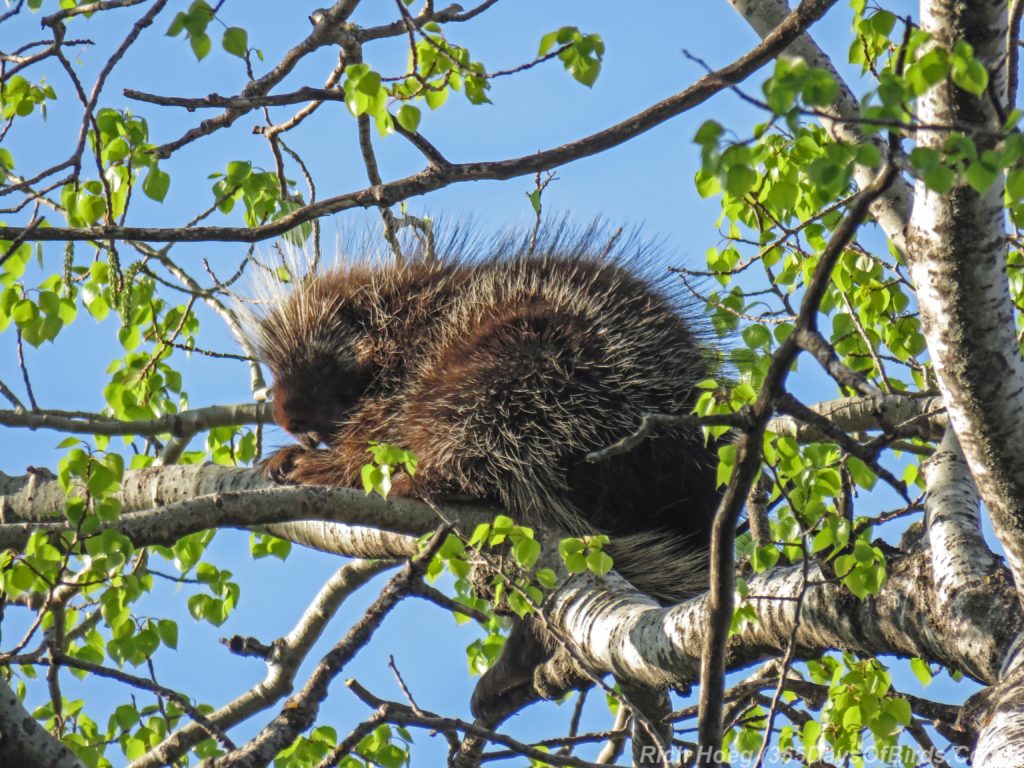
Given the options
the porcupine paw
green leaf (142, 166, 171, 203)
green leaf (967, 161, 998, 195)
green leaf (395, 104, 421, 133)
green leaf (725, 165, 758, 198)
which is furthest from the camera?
the porcupine paw

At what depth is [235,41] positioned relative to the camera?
2.36 m

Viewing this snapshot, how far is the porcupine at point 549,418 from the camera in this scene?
271cm

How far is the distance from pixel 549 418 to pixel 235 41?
1.12 m

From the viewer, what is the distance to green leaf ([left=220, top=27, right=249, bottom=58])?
2.35 meters

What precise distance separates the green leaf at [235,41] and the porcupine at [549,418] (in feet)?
2.94

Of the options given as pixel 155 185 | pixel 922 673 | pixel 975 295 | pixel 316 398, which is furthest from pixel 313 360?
pixel 975 295

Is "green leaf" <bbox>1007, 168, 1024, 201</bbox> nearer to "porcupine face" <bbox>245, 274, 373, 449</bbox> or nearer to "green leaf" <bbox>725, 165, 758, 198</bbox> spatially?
"green leaf" <bbox>725, 165, 758, 198</bbox>

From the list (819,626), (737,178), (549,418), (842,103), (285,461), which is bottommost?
(819,626)

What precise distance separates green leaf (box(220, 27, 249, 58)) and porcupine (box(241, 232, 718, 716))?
0.89 m

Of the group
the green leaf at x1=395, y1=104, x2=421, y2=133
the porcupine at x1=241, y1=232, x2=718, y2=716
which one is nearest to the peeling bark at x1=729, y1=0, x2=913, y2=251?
the porcupine at x1=241, y1=232, x2=718, y2=716

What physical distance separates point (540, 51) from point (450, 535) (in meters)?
0.98

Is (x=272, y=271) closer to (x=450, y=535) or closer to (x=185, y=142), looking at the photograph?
(x=185, y=142)

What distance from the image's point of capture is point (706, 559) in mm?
2797

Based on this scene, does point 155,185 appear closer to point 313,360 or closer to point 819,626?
point 313,360
